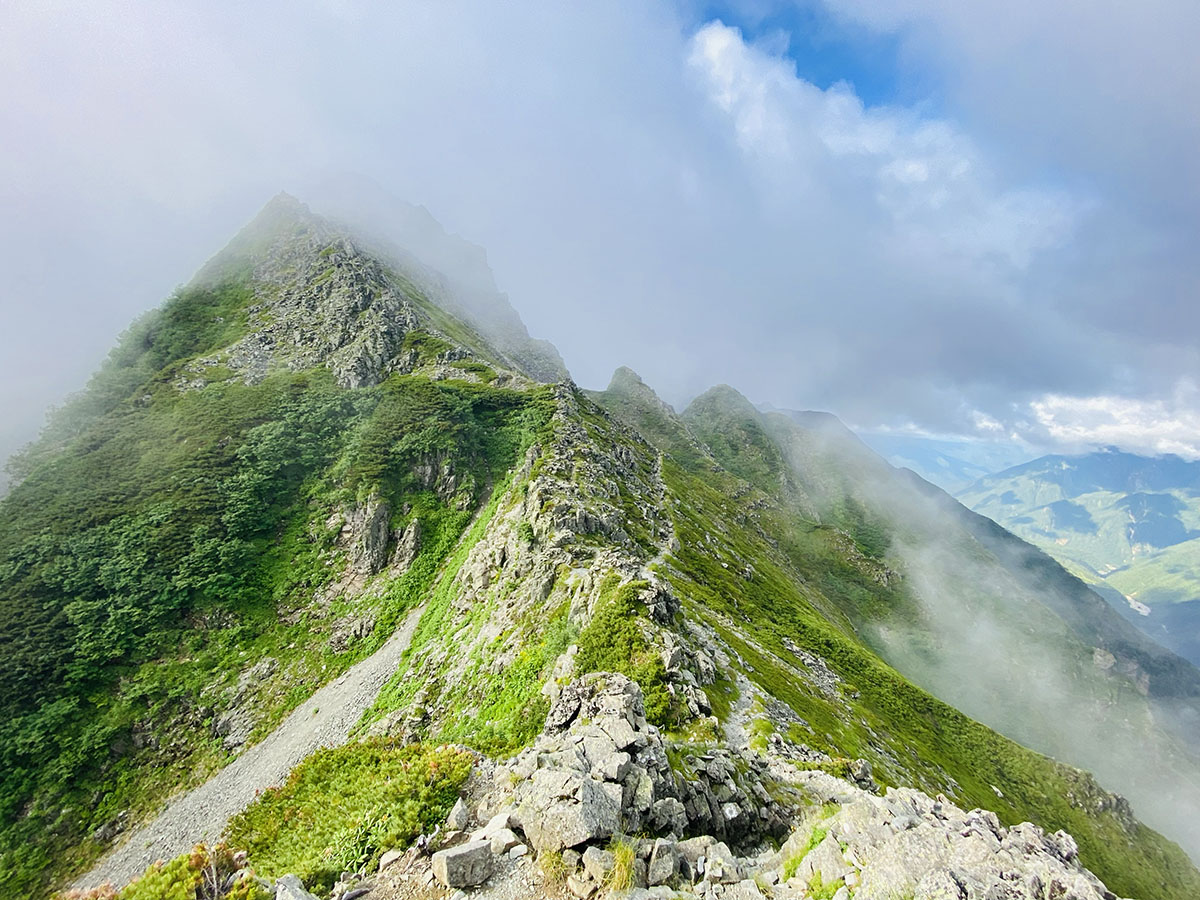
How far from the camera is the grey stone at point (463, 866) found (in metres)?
11.0

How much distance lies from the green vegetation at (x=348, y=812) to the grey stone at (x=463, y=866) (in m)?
2.11

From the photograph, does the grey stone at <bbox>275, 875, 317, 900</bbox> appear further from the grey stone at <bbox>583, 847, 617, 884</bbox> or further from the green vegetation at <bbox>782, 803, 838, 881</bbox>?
the green vegetation at <bbox>782, 803, 838, 881</bbox>

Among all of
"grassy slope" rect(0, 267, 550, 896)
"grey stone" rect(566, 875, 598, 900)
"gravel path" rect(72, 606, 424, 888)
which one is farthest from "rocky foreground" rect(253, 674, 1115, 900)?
"grassy slope" rect(0, 267, 550, 896)

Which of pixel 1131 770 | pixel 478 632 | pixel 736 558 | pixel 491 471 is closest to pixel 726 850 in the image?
pixel 478 632

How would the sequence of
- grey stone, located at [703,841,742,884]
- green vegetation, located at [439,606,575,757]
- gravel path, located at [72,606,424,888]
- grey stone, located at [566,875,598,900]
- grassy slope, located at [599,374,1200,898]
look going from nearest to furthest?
grey stone, located at [566,875,598,900], grey stone, located at [703,841,742,884], green vegetation, located at [439,606,575,757], gravel path, located at [72,606,424,888], grassy slope, located at [599,374,1200,898]

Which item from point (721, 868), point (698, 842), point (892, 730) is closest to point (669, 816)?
point (698, 842)

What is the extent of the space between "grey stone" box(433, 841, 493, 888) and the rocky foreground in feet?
0.09

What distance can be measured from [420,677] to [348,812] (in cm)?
2923

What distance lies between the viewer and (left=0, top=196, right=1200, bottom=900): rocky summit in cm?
1284

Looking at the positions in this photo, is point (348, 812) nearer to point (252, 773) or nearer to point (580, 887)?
point (580, 887)

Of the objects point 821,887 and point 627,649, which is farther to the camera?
point 627,649

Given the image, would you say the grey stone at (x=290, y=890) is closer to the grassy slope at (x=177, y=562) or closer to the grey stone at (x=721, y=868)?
the grey stone at (x=721, y=868)

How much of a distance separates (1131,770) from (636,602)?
668 ft

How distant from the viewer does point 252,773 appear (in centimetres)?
3928
